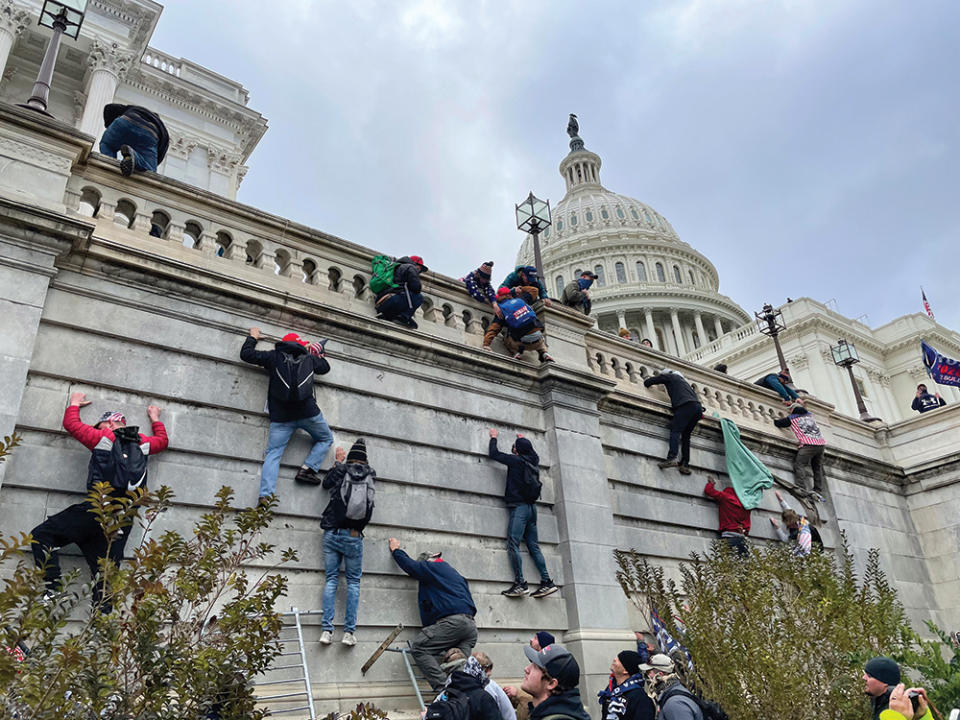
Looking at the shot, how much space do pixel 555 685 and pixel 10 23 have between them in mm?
28067

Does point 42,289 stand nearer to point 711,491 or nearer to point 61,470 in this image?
point 61,470

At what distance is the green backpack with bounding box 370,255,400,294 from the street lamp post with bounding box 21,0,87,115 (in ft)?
15.8

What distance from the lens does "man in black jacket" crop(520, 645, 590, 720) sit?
19.2 ft

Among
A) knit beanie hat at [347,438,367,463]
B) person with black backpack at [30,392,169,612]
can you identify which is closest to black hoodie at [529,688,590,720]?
person with black backpack at [30,392,169,612]

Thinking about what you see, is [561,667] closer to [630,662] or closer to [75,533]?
[630,662]

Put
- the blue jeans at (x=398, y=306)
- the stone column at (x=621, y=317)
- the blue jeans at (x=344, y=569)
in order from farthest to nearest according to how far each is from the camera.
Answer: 1. the stone column at (x=621, y=317)
2. the blue jeans at (x=398, y=306)
3. the blue jeans at (x=344, y=569)

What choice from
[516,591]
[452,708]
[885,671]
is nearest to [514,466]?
[516,591]

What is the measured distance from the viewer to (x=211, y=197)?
1091cm

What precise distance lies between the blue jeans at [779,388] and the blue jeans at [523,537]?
10.3 m

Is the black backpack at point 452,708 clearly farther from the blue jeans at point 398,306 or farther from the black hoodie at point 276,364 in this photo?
the blue jeans at point 398,306

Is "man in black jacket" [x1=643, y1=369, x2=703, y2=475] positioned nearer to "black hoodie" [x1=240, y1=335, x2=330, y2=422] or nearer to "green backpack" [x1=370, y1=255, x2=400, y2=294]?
"green backpack" [x1=370, y1=255, x2=400, y2=294]

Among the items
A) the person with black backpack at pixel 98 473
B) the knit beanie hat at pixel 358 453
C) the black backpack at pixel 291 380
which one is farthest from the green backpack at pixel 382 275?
the person with black backpack at pixel 98 473

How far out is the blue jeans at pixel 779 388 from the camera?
757 inches

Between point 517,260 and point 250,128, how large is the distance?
90448mm
